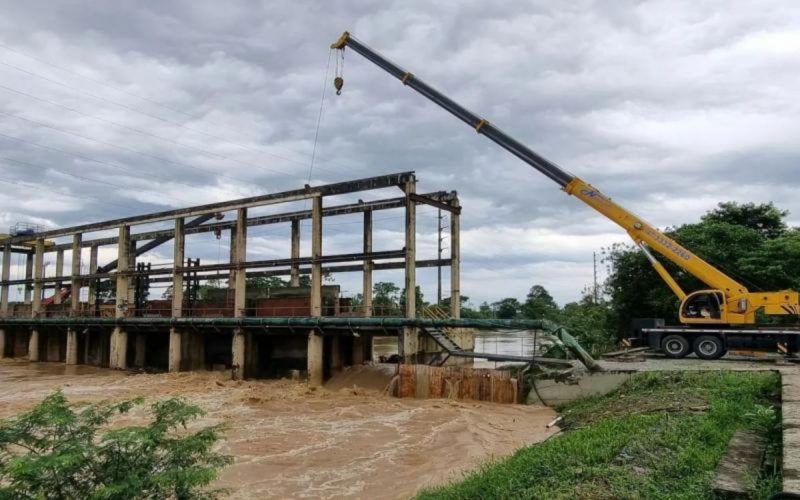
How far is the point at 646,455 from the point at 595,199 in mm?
14529

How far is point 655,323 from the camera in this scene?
20578 millimetres

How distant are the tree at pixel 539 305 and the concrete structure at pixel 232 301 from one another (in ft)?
162

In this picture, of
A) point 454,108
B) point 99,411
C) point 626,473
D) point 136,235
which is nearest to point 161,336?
point 136,235

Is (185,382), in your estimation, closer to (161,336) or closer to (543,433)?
(161,336)

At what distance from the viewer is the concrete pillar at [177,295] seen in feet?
97.8

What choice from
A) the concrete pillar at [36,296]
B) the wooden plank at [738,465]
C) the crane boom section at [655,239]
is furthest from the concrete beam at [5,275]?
the wooden plank at [738,465]

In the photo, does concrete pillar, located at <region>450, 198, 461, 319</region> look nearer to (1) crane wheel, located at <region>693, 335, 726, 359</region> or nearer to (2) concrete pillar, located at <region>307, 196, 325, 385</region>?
(2) concrete pillar, located at <region>307, 196, 325, 385</region>

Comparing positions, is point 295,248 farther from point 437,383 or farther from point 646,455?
point 646,455

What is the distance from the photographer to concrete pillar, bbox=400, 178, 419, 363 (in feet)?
70.8

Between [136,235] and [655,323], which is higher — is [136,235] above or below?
above

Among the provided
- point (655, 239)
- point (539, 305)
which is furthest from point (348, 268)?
point (539, 305)

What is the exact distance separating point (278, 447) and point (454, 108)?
14.3 meters

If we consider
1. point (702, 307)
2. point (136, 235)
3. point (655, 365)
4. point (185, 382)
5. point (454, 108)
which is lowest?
point (185, 382)

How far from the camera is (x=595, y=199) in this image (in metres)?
20.0
